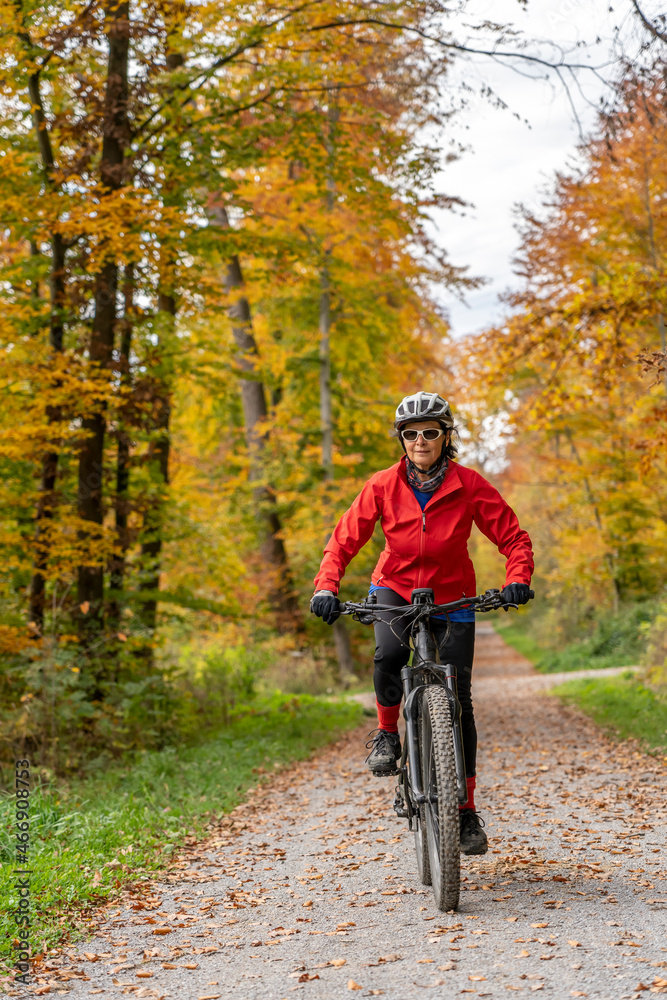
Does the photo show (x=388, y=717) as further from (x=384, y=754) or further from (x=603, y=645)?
(x=603, y=645)

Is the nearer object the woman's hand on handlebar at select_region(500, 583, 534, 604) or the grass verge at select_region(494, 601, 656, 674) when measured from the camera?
the woman's hand on handlebar at select_region(500, 583, 534, 604)

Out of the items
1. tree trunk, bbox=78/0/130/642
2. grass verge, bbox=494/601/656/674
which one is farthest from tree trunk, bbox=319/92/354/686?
tree trunk, bbox=78/0/130/642

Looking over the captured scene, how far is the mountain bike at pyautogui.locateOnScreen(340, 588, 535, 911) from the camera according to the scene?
3982 mm

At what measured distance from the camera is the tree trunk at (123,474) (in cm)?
963

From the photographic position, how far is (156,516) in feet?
33.8

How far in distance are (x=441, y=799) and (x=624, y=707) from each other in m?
7.86

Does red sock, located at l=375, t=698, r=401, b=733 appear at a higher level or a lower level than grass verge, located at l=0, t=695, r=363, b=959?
higher

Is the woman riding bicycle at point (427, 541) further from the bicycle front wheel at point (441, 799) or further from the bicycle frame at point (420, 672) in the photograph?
the bicycle front wheel at point (441, 799)

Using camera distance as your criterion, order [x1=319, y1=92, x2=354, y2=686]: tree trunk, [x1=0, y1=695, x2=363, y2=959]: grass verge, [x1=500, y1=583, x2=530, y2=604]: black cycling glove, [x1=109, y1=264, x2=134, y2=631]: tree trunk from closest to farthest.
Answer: [x1=500, y1=583, x2=530, y2=604]: black cycling glove, [x1=0, y1=695, x2=363, y2=959]: grass verge, [x1=109, y1=264, x2=134, y2=631]: tree trunk, [x1=319, y1=92, x2=354, y2=686]: tree trunk

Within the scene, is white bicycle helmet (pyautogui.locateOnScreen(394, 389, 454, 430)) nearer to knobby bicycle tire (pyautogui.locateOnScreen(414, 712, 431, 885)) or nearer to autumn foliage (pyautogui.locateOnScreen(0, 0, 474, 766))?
knobby bicycle tire (pyautogui.locateOnScreen(414, 712, 431, 885))

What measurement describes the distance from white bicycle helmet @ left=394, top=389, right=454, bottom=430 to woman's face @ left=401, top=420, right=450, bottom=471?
50 millimetres

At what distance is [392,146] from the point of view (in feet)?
34.0

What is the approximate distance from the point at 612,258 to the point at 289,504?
7706 millimetres

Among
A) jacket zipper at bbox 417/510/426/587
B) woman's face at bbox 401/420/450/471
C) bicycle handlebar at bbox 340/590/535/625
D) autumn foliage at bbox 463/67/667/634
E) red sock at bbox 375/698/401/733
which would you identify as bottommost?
red sock at bbox 375/698/401/733
